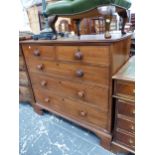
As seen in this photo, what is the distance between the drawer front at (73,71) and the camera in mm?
1126

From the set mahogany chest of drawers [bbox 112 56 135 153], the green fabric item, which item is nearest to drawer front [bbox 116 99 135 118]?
mahogany chest of drawers [bbox 112 56 135 153]

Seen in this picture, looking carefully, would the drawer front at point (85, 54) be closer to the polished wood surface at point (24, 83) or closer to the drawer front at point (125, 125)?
the drawer front at point (125, 125)

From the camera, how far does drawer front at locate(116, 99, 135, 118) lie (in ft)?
3.57

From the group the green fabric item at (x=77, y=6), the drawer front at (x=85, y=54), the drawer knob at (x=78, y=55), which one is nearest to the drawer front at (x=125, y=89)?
the drawer front at (x=85, y=54)

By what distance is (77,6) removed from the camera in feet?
3.72

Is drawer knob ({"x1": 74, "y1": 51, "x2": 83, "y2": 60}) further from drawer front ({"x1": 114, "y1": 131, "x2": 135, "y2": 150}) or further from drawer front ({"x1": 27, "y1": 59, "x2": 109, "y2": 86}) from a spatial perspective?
drawer front ({"x1": 114, "y1": 131, "x2": 135, "y2": 150})

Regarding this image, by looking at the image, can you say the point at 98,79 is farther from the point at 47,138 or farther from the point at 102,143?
the point at 47,138

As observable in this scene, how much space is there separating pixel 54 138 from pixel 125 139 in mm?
669

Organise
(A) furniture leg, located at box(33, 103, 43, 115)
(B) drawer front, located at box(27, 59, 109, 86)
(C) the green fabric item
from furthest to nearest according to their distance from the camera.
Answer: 1. (A) furniture leg, located at box(33, 103, 43, 115)
2. (B) drawer front, located at box(27, 59, 109, 86)
3. (C) the green fabric item

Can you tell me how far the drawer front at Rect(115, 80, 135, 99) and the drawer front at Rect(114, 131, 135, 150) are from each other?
32 centimetres

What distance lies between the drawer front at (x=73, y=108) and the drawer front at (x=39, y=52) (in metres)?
0.38

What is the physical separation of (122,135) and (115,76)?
472 millimetres
